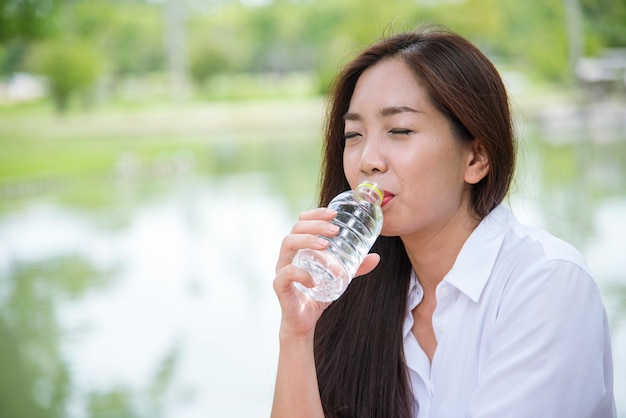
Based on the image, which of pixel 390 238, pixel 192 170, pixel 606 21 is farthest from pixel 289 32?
pixel 390 238

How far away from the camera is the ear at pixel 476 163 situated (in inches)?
47.8

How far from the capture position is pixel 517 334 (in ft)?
3.42

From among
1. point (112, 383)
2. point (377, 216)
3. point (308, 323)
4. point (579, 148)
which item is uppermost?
point (579, 148)

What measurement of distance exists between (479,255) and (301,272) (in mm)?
252

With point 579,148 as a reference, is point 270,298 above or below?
below

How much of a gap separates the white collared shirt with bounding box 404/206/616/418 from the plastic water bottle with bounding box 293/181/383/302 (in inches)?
5.2

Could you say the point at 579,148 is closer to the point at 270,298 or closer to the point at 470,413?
the point at 270,298

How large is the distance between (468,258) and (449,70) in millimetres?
257

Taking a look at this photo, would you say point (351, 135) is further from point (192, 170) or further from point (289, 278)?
point (192, 170)

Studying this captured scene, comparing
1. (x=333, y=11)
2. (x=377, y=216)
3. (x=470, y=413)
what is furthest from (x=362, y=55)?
(x=333, y=11)

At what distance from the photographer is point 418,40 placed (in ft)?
3.97

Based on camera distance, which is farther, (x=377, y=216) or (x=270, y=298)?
(x=270, y=298)

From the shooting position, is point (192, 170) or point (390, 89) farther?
point (192, 170)

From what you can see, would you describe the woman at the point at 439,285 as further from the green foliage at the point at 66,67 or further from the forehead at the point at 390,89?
the green foliage at the point at 66,67
